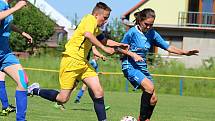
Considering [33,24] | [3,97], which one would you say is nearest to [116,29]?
[33,24]

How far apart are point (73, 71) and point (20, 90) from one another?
808 millimetres

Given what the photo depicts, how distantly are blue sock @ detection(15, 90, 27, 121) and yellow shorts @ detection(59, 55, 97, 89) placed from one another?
69cm

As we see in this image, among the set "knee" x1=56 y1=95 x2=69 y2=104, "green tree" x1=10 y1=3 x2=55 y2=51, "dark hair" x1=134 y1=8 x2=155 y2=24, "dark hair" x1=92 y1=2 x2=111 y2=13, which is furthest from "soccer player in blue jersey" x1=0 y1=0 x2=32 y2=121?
"green tree" x1=10 y1=3 x2=55 y2=51

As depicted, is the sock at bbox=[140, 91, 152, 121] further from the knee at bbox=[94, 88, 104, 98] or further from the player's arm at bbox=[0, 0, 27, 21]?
the player's arm at bbox=[0, 0, 27, 21]

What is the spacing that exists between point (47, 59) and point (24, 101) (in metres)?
23.7

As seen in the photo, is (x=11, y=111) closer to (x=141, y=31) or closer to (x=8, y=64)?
(x=8, y=64)

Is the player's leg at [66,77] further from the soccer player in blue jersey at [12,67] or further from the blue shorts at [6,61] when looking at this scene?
the blue shorts at [6,61]

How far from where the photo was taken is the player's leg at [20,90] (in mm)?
8609

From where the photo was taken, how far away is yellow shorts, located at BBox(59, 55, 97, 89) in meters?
8.94

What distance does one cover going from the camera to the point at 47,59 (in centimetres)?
3228

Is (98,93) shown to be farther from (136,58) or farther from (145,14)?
(145,14)

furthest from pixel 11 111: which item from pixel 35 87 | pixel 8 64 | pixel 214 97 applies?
pixel 214 97

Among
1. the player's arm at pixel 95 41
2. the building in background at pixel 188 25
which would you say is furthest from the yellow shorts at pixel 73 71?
the building in background at pixel 188 25

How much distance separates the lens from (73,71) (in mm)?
8969
